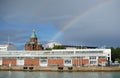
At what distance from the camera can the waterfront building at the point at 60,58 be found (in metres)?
134

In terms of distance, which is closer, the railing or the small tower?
the railing

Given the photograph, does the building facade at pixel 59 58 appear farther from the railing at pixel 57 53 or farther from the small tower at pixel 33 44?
the small tower at pixel 33 44

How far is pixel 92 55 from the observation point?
440 ft

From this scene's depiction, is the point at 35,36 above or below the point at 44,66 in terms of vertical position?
above

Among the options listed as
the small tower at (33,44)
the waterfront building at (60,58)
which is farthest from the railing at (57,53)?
the small tower at (33,44)

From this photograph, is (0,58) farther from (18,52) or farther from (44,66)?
(44,66)

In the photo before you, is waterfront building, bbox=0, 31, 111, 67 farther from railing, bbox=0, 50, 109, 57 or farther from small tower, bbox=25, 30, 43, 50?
small tower, bbox=25, 30, 43, 50

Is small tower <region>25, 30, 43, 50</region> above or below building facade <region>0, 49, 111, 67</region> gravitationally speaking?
above

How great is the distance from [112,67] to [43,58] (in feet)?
110

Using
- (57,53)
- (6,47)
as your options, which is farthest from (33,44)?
(57,53)

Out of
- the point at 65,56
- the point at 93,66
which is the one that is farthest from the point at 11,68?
the point at 93,66

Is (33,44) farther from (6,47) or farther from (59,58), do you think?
(59,58)

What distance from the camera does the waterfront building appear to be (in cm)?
13388

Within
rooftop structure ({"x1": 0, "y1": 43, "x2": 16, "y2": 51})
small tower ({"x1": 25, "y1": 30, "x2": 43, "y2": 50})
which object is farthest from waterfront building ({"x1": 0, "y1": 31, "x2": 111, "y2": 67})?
small tower ({"x1": 25, "y1": 30, "x2": 43, "y2": 50})
